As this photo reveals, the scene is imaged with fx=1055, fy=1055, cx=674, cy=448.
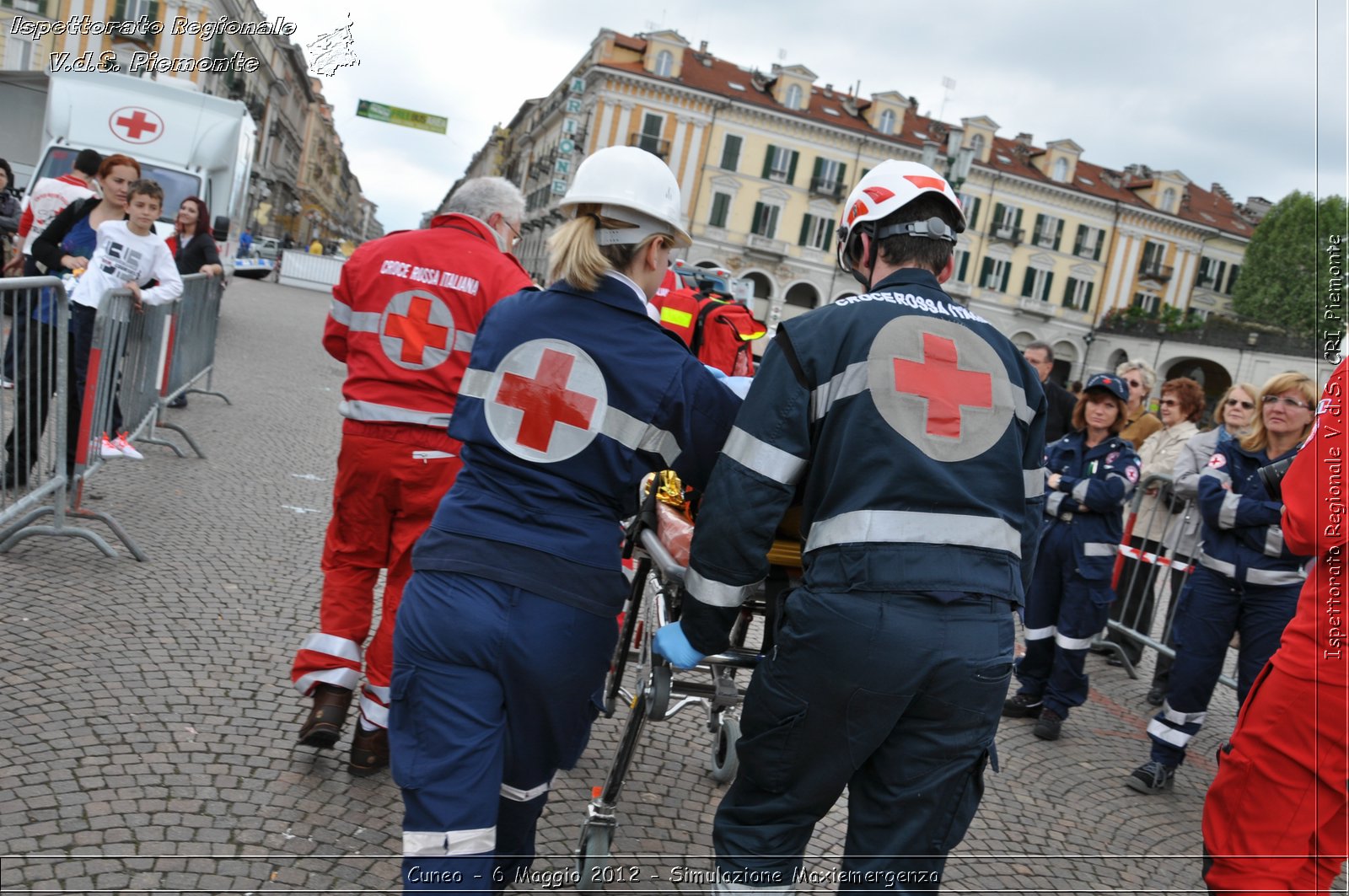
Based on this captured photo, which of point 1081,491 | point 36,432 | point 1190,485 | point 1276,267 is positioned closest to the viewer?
point 36,432

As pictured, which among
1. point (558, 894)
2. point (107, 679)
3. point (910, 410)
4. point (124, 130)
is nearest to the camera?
point (910, 410)

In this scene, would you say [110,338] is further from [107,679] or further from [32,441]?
[107,679]

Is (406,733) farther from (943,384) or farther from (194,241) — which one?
(194,241)

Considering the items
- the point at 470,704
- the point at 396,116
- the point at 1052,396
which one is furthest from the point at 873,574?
the point at 396,116

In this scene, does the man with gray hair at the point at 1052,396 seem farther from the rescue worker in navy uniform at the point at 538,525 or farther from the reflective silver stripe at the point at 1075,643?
the rescue worker in navy uniform at the point at 538,525

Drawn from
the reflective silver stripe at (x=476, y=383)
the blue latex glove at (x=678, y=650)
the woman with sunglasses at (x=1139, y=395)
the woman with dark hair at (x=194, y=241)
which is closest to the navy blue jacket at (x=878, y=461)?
the blue latex glove at (x=678, y=650)

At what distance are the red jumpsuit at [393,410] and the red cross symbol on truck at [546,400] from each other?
A: 1.28 meters

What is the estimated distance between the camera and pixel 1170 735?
5082 millimetres

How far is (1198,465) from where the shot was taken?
6.44 meters

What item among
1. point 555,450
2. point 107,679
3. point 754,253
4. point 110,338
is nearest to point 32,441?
point 110,338

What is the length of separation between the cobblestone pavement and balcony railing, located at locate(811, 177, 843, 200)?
53154 millimetres

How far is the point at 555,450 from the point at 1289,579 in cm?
383

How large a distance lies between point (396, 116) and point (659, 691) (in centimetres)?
1046

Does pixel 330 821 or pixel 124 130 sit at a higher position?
pixel 124 130
